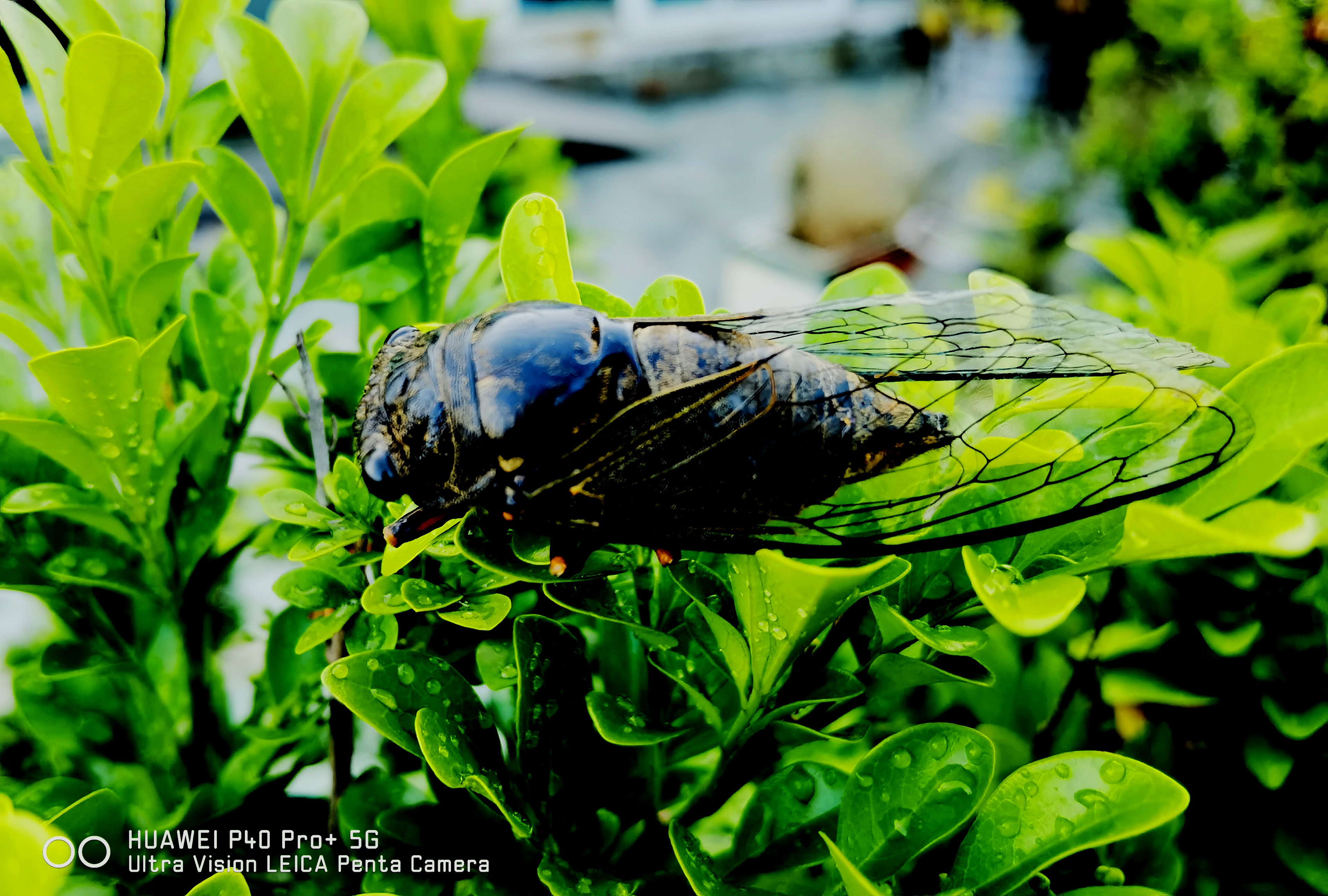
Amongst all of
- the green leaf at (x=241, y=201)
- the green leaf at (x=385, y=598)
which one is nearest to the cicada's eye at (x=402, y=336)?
the green leaf at (x=241, y=201)

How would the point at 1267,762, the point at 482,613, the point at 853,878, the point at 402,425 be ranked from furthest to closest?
the point at 1267,762 → the point at 402,425 → the point at 482,613 → the point at 853,878

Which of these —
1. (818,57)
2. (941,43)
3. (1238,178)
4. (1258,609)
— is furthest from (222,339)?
(818,57)

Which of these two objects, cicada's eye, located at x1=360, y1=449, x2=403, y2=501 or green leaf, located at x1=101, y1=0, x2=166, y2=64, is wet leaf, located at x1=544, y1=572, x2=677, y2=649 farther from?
green leaf, located at x1=101, y1=0, x2=166, y2=64

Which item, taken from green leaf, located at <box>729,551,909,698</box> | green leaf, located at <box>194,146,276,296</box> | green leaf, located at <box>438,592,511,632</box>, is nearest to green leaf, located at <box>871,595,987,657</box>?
green leaf, located at <box>729,551,909,698</box>

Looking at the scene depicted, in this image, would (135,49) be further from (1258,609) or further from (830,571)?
(1258,609)

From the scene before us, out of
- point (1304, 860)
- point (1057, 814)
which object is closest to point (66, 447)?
point (1057, 814)

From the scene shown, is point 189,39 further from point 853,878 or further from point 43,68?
point 853,878

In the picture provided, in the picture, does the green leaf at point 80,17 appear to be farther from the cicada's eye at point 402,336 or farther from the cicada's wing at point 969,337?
the cicada's wing at point 969,337
